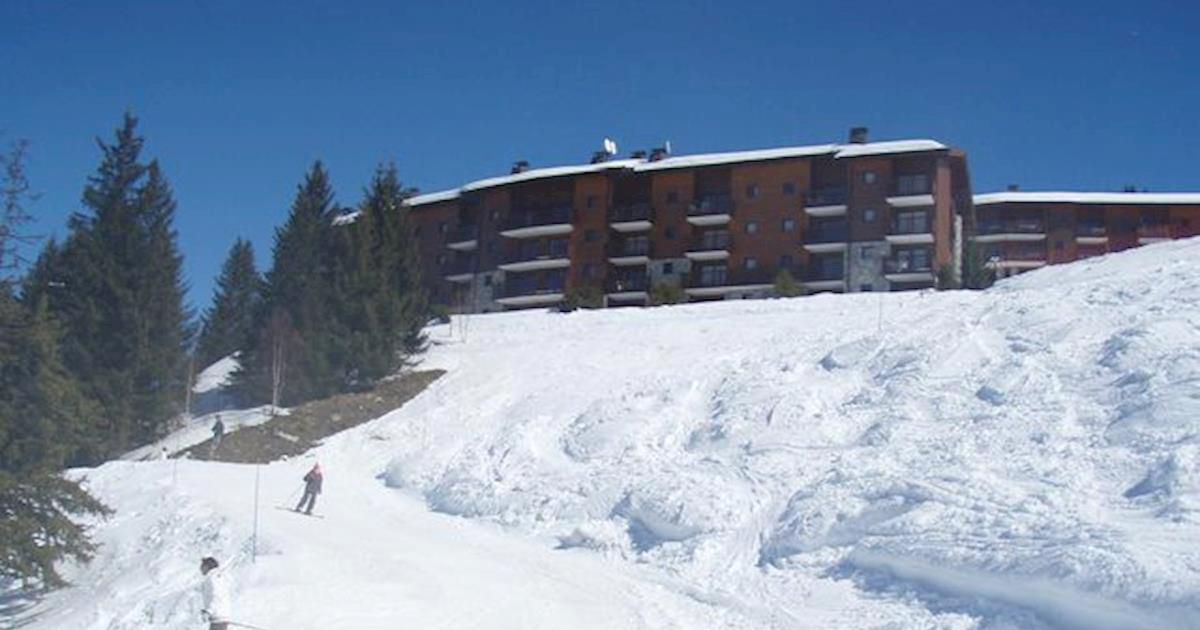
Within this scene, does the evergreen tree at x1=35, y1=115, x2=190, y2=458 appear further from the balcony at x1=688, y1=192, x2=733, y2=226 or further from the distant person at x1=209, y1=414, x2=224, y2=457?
the balcony at x1=688, y1=192, x2=733, y2=226

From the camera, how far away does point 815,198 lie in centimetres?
6316

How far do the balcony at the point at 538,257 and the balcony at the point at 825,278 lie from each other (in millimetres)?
13807

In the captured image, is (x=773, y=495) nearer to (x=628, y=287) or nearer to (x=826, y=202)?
(x=826, y=202)

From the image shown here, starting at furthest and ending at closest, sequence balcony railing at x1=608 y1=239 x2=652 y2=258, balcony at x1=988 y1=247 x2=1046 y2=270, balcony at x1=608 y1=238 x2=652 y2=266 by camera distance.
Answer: balcony at x1=988 y1=247 x2=1046 y2=270 → balcony railing at x1=608 y1=239 x2=652 y2=258 → balcony at x1=608 y1=238 x2=652 y2=266

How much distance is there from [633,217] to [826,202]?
10.9 meters

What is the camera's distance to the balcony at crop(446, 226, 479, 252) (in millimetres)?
72875

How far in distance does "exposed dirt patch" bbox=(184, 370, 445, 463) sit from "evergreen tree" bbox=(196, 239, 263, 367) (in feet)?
59.5

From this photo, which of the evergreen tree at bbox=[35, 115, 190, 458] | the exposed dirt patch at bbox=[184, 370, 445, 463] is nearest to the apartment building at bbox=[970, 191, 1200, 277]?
the exposed dirt patch at bbox=[184, 370, 445, 463]

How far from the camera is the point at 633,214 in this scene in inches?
2670

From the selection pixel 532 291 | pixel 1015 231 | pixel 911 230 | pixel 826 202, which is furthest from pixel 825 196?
pixel 1015 231

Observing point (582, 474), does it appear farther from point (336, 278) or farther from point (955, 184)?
point (955, 184)

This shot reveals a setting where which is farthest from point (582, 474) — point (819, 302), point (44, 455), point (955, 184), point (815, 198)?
point (955, 184)

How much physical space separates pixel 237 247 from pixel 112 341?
30.8 meters

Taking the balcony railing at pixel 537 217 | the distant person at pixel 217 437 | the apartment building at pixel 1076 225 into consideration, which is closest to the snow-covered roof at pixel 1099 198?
the apartment building at pixel 1076 225
